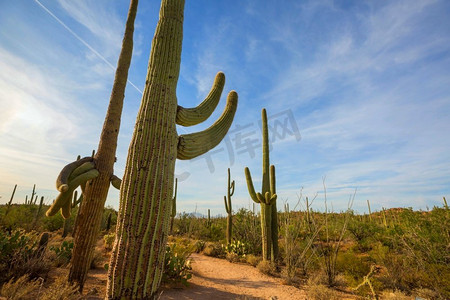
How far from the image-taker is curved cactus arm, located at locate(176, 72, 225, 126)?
2867mm

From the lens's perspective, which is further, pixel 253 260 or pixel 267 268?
pixel 253 260

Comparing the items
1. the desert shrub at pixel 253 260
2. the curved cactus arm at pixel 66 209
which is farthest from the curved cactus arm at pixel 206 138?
the desert shrub at pixel 253 260

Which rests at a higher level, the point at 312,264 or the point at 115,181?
the point at 115,181

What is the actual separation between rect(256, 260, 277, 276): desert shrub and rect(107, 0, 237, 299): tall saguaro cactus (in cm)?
537

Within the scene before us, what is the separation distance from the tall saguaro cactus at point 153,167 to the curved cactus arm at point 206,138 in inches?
0.5

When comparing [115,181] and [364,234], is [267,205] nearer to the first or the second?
[115,181]

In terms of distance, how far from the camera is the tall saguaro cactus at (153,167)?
6.72 feet

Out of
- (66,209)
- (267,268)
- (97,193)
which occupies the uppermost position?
(97,193)

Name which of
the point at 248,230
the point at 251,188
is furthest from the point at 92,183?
the point at 248,230

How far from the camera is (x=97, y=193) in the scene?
3797 millimetres

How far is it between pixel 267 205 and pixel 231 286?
2.58 meters

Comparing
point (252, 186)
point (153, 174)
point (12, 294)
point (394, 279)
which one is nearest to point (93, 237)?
point (12, 294)

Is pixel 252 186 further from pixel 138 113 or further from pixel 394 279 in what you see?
pixel 138 113

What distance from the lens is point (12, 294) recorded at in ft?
10.9
